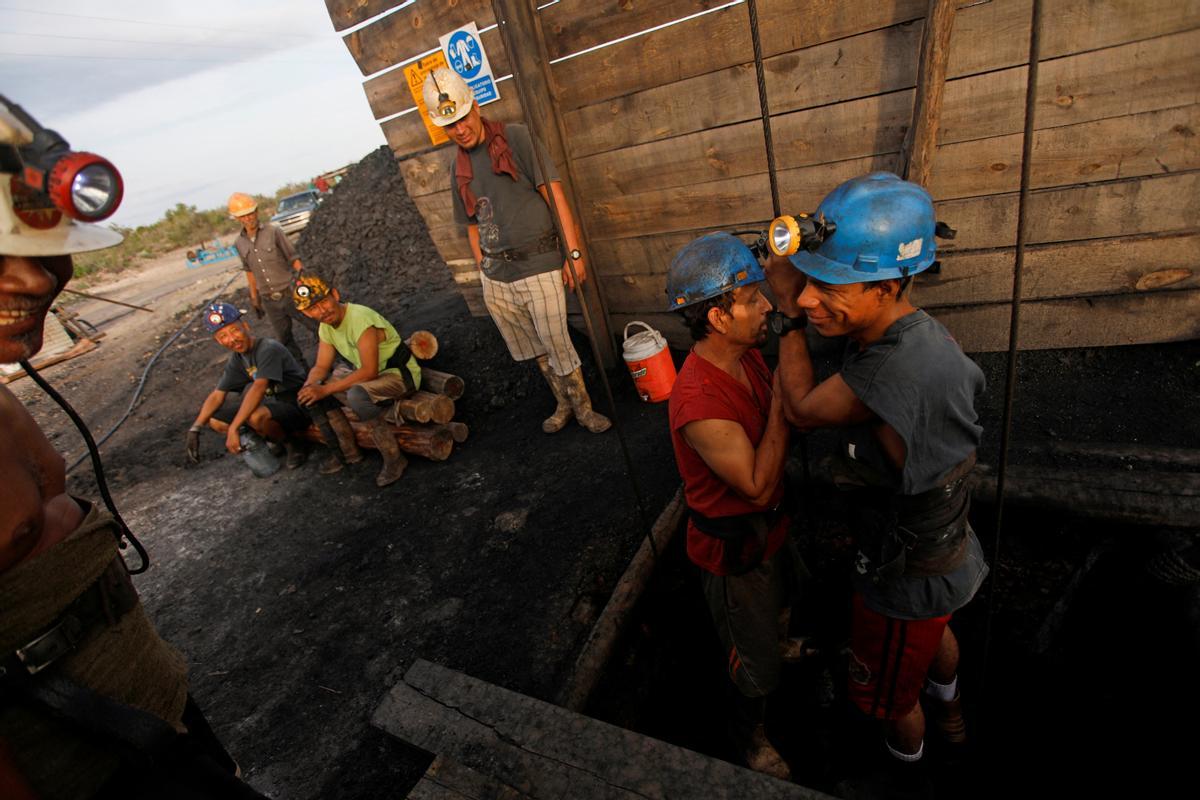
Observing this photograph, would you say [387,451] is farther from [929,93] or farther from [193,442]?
[929,93]

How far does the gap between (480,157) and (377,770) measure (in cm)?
403

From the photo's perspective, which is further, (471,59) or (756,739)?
(471,59)

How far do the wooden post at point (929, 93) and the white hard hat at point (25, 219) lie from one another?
3.96 m

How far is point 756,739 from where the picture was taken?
2480mm

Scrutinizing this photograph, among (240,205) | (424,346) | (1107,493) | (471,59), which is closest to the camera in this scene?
(1107,493)

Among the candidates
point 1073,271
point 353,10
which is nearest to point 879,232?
point 1073,271

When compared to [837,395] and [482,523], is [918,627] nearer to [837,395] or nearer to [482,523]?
[837,395]

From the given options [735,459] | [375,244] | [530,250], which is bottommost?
[375,244]

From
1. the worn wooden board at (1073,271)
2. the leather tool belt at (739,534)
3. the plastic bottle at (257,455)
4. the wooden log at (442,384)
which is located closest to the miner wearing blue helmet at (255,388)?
the plastic bottle at (257,455)

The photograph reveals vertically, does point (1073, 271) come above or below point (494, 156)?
below

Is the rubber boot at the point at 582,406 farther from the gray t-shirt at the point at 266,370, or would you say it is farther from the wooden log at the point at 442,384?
the gray t-shirt at the point at 266,370

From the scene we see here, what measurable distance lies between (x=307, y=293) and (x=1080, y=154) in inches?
216

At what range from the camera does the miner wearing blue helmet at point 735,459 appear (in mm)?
1938

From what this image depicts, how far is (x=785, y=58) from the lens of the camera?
3736mm
